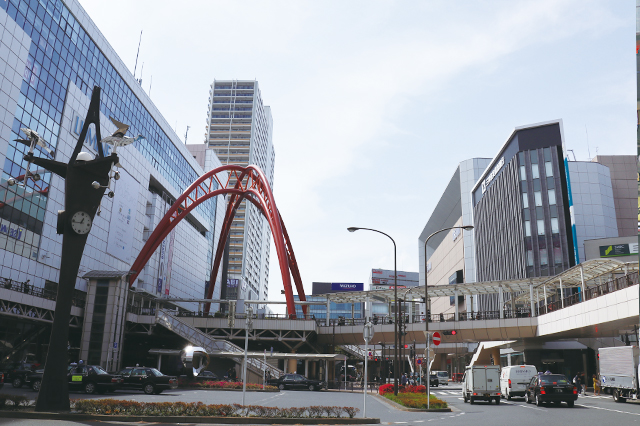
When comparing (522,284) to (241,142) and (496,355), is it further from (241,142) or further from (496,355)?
(241,142)

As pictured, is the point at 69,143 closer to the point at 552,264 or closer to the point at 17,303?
the point at 17,303

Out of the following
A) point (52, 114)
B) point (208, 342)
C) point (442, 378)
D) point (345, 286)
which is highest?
point (52, 114)

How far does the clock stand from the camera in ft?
58.9

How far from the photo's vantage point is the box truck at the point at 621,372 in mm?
29750

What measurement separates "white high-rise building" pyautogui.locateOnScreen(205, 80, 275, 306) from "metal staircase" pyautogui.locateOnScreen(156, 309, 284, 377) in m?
98.9

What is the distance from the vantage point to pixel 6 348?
148 feet

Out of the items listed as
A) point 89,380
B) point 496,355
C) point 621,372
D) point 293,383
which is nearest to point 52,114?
point 89,380

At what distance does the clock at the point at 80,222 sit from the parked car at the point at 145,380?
51.8ft

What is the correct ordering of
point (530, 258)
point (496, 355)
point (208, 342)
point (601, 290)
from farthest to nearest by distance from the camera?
1. point (530, 258)
2. point (496, 355)
3. point (208, 342)
4. point (601, 290)

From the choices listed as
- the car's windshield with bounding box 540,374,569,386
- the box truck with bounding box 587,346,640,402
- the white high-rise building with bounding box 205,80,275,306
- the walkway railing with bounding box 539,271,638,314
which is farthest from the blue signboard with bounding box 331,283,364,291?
the car's windshield with bounding box 540,374,569,386

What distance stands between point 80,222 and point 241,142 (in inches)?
5975

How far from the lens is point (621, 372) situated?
30906mm

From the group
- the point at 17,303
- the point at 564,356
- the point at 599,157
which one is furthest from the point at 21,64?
the point at 599,157

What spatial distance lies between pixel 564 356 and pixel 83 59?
64173 mm
